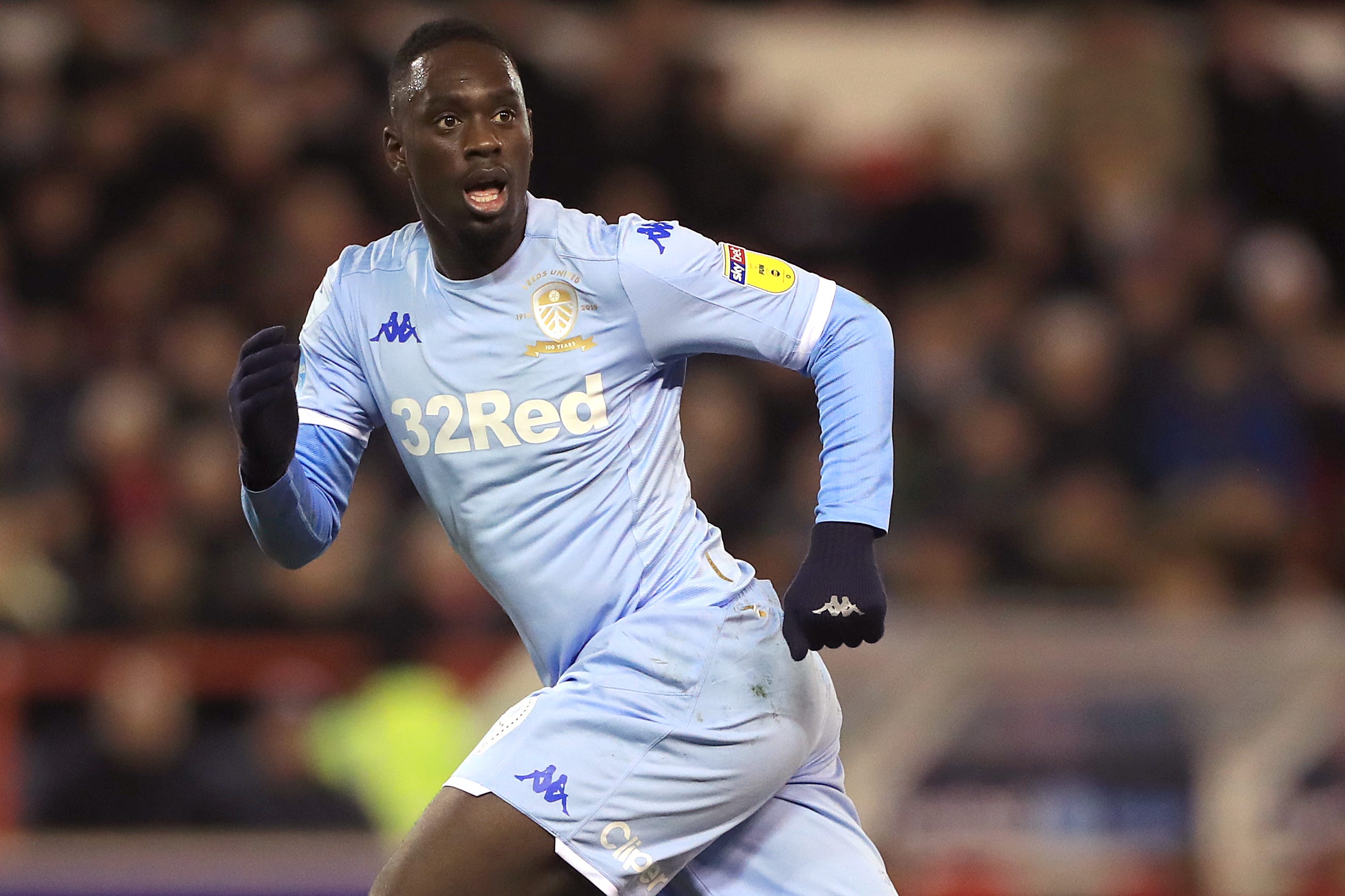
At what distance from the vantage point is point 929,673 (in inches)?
262

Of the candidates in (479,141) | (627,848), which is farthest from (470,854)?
(479,141)

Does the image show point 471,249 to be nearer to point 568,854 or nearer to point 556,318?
point 556,318

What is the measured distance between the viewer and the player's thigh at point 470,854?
285cm

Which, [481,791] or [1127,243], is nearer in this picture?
[481,791]

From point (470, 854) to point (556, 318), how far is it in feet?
3.00

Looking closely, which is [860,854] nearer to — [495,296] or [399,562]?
[495,296]

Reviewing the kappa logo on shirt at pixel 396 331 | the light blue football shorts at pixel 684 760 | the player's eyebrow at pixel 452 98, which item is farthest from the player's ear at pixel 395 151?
the light blue football shorts at pixel 684 760

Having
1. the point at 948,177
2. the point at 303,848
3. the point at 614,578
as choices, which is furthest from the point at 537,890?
the point at 948,177

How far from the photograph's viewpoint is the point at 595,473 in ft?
10.4

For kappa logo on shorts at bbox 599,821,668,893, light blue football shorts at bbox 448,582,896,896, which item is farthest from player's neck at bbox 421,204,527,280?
kappa logo on shorts at bbox 599,821,668,893

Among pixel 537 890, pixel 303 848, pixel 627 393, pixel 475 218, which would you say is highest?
pixel 475 218

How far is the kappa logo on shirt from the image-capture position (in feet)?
10.6

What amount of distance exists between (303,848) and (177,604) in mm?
1108

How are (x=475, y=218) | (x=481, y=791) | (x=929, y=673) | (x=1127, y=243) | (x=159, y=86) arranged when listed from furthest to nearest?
(x=1127, y=243) < (x=159, y=86) < (x=929, y=673) < (x=475, y=218) < (x=481, y=791)
